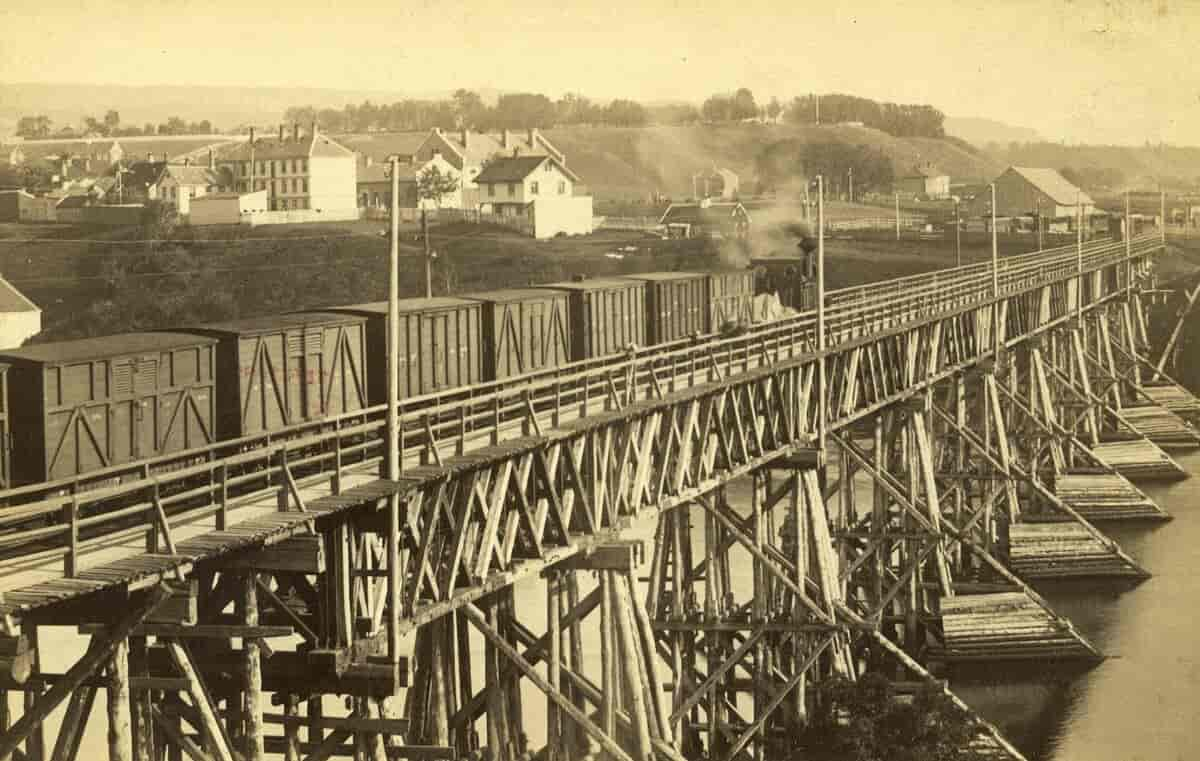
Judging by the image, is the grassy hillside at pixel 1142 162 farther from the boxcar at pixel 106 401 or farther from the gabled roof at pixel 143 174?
the boxcar at pixel 106 401

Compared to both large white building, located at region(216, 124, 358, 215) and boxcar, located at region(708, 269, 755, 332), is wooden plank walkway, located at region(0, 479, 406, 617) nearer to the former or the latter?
boxcar, located at region(708, 269, 755, 332)

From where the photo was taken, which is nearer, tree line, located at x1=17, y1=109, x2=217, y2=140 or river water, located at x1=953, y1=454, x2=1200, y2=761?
river water, located at x1=953, y1=454, x2=1200, y2=761

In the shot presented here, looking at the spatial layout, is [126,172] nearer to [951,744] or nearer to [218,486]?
[951,744]

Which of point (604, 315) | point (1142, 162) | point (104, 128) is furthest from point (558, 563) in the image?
point (1142, 162)

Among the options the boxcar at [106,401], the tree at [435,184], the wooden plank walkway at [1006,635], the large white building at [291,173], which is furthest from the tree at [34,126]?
the boxcar at [106,401]

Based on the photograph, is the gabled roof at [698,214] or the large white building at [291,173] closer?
the large white building at [291,173]

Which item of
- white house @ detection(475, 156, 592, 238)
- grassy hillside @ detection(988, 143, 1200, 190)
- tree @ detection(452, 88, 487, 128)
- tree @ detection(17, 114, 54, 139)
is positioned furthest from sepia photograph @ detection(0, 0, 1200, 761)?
grassy hillside @ detection(988, 143, 1200, 190)
